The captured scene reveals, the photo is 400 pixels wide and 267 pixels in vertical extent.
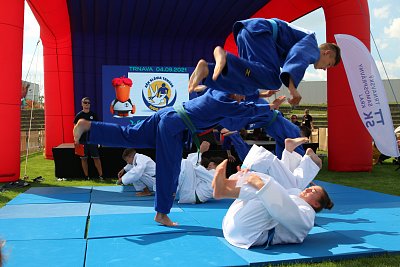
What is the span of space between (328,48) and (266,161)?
42.7 inches

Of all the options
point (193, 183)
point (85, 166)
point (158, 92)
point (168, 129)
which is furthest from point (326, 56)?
point (158, 92)

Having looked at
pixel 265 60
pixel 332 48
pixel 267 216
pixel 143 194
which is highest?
pixel 332 48

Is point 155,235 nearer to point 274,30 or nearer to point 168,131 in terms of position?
point 168,131

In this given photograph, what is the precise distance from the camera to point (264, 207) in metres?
3.03

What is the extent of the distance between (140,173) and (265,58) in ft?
9.02

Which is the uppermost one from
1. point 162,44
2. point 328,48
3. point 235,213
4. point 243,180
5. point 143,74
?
point 162,44

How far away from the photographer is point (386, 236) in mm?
3381

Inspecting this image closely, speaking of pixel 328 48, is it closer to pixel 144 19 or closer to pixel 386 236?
pixel 386 236

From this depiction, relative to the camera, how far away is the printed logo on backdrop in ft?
35.8

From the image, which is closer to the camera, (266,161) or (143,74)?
(266,161)

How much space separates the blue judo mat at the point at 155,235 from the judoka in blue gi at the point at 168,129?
0.42 metres

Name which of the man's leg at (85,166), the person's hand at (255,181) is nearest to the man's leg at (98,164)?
the man's leg at (85,166)

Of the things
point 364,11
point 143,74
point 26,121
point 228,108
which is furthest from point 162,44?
point 26,121

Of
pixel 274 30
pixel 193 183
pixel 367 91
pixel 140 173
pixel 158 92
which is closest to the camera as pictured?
pixel 274 30
